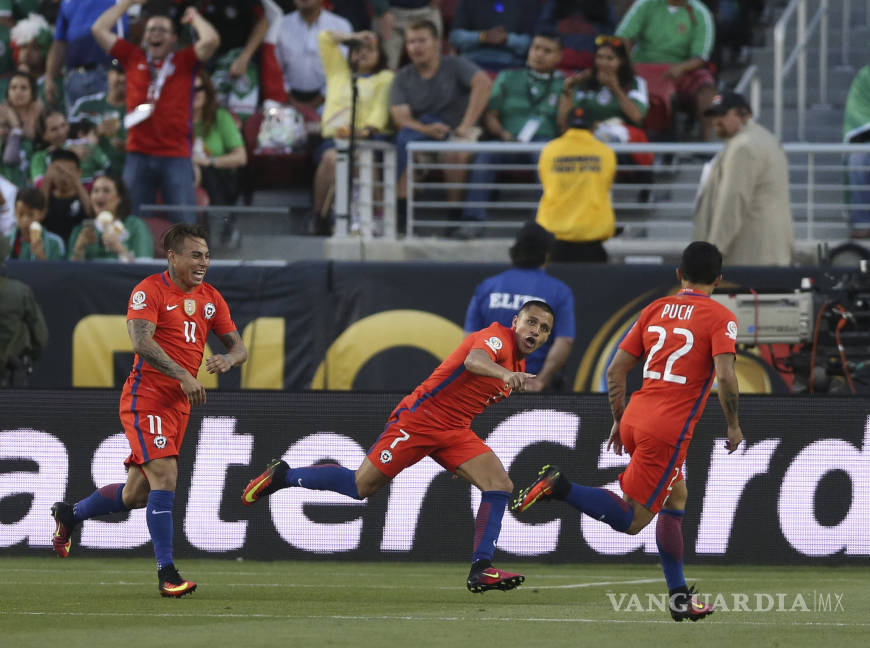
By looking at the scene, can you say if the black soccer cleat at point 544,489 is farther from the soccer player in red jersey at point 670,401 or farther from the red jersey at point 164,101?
the red jersey at point 164,101

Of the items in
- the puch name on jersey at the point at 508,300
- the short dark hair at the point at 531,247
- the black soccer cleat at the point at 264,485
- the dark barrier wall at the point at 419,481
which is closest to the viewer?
the black soccer cleat at the point at 264,485

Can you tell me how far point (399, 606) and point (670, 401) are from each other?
71.9 inches

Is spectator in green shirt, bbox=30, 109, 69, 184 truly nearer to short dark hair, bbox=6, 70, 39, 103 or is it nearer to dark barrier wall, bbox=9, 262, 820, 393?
short dark hair, bbox=6, 70, 39, 103

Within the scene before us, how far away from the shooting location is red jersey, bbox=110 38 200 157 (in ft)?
48.1

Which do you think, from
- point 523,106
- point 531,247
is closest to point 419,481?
point 531,247

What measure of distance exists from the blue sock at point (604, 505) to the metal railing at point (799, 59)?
349 inches

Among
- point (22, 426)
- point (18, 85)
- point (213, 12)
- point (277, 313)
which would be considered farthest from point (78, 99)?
point (22, 426)

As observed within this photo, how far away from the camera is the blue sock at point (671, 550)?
771 cm

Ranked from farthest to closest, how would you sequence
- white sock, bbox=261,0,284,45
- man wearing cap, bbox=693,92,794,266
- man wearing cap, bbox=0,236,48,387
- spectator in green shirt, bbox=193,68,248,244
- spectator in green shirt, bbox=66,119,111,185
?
white sock, bbox=261,0,284,45
spectator in green shirt, bbox=66,119,111,185
spectator in green shirt, bbox=193,68,248,244
man wearing cap, bbox=693,92,794,266
man wearing cap, bbox=0,236,48,387

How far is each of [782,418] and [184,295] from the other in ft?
14.9

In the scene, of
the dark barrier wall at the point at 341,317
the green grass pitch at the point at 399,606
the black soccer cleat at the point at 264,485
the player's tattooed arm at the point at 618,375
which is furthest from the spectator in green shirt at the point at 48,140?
the player's tattooed arm at the point at 618,375

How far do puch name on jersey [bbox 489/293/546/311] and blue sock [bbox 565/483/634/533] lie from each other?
3.08 meters

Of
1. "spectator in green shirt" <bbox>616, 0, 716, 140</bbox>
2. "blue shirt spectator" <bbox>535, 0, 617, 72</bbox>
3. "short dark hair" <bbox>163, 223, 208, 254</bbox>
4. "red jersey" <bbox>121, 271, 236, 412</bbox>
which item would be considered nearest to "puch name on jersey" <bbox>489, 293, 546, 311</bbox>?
"red jersey" <bbox>121, 271, 236, 412</bbox>

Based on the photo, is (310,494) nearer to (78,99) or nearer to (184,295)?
(184,295)
